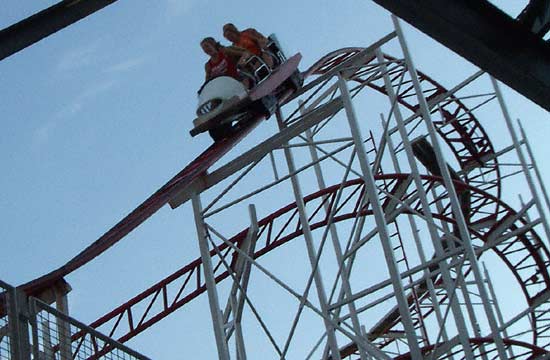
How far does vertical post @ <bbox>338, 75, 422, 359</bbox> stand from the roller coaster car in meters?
1.62

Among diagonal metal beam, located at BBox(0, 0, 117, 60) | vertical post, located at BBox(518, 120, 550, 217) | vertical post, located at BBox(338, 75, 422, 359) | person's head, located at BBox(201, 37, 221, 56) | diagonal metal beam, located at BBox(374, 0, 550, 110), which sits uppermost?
person's head, located at BBox(201, 37, 221, 56)

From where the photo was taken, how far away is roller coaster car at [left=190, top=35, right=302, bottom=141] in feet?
35.8

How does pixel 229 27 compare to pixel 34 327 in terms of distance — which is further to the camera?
pixel 229 27

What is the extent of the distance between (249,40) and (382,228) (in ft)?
13.5

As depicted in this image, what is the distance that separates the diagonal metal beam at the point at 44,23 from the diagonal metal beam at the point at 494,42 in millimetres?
823

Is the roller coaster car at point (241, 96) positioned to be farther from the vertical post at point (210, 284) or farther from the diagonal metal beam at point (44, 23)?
the diagonal metal beam at point (44, 23)

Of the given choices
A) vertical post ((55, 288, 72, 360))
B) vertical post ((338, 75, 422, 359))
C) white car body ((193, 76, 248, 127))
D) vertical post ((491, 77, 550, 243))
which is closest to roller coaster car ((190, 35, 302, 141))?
white car body ((193, 76, 248, 127))

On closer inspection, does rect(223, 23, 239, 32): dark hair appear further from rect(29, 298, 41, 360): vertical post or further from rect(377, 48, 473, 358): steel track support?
rect(29, 298, 41, 360): vertical post

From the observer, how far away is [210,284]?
365 inches

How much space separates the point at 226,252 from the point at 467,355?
3.90m

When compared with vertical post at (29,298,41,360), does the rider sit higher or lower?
higher

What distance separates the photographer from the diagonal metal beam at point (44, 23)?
2580mm

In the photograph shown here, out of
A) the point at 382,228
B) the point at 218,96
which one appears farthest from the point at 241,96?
the point at 382,228

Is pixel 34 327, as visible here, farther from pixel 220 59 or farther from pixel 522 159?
pixel 522 159
